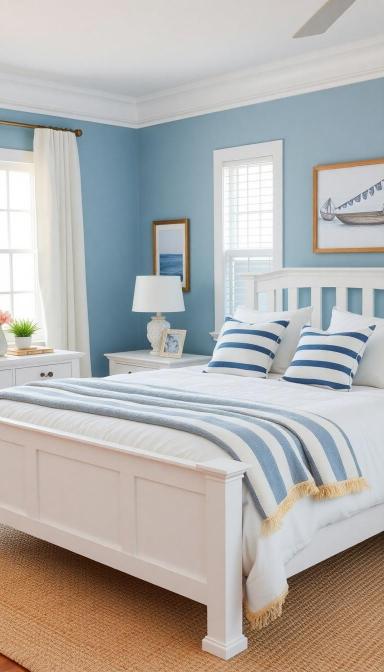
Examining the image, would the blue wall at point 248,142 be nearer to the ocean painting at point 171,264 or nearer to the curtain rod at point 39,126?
the ocean painting at point 171,264

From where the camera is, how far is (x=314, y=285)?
16.1 ft

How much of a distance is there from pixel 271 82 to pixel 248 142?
1.40 feet

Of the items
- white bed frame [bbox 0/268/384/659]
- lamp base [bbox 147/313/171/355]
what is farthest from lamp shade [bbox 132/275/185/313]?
white bed frame [bbox 0/268/384/659]

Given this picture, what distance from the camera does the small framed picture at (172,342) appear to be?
5711mm

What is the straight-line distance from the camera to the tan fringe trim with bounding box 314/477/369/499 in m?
2.93

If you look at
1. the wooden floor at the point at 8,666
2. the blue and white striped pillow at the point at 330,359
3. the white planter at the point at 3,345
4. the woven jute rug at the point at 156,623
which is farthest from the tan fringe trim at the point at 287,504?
the white planter at the point at 3,345

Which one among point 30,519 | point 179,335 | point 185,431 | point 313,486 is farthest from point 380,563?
point 179,335

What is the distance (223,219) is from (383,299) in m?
1.45

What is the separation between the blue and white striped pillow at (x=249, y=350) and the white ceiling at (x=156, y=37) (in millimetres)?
1617

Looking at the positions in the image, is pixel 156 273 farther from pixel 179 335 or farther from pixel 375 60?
pixel 375 60

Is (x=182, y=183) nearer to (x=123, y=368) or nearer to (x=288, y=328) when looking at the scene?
(x=123, y=368)

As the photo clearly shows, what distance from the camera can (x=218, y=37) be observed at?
445 cm

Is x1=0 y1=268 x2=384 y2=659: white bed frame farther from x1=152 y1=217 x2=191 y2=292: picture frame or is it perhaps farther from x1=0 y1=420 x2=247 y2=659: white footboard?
x1=152 y1=217 x2=191 y2=292: picture frame

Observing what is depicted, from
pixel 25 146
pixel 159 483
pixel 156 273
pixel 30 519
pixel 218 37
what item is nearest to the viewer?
pixel 159 483
